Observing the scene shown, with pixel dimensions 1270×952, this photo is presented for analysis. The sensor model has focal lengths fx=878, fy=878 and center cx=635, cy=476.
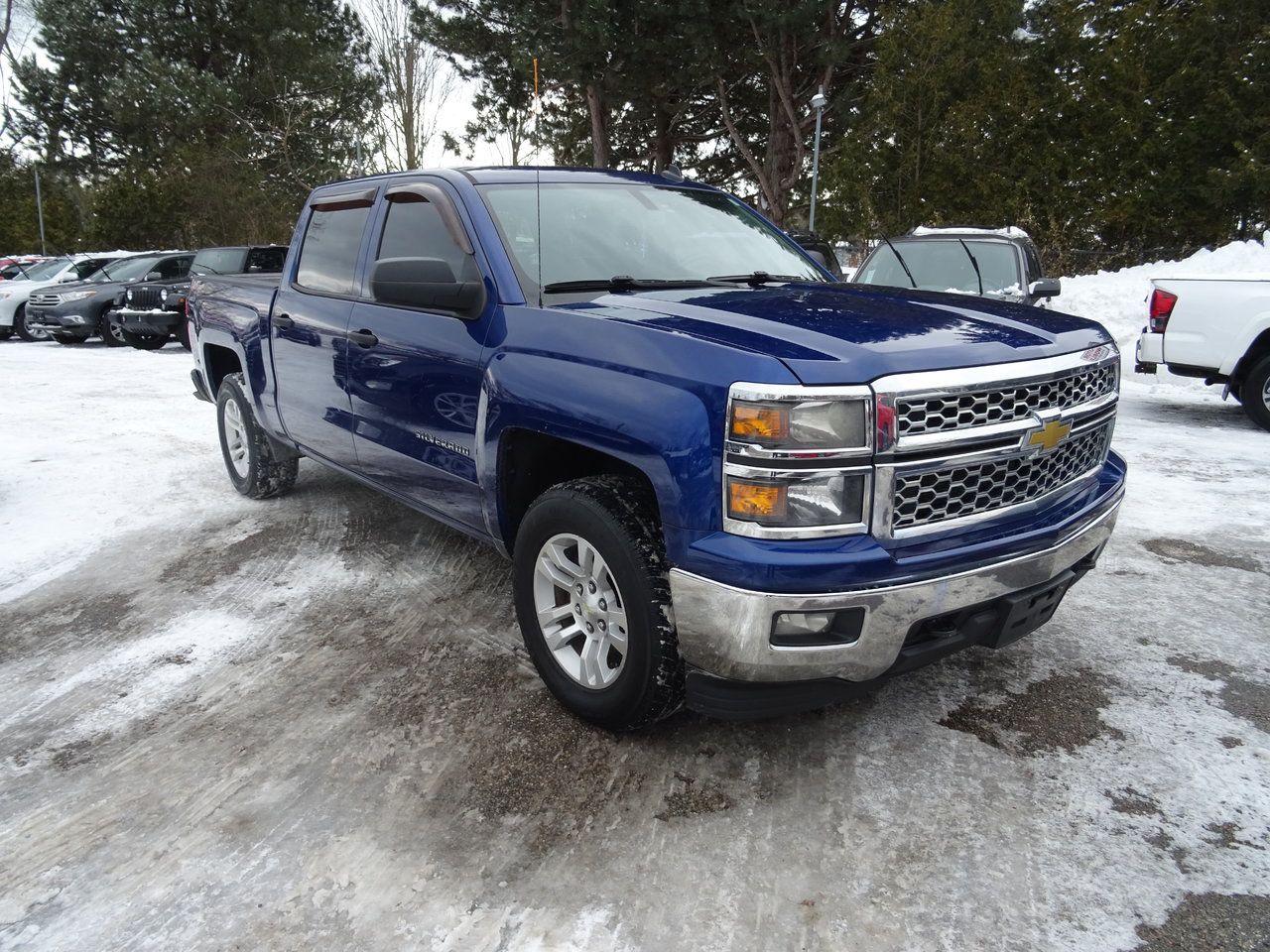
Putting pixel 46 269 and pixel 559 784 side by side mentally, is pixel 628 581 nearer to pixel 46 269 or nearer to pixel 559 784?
pixel 559 784

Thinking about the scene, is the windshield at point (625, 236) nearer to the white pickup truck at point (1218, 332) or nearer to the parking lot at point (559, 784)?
the parking lot at point (559, 784)

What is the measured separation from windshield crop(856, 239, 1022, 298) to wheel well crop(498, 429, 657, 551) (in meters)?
5.27

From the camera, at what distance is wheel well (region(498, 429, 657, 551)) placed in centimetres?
303

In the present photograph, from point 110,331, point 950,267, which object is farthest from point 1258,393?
point 110,331

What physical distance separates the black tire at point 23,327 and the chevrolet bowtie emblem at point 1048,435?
1945 centimetres

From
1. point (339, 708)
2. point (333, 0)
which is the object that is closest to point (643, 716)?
point (339, 708)

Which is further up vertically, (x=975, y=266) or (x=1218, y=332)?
(x=975, y=266)

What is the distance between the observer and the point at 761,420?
223 centimetres

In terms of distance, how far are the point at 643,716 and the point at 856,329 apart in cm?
132

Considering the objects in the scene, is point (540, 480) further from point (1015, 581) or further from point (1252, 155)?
point (1252, 155)

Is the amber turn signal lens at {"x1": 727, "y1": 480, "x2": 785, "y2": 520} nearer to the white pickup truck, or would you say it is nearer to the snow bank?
the white pickup truck

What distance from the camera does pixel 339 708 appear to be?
3.12 meters

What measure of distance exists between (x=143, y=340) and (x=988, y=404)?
53.8 feet

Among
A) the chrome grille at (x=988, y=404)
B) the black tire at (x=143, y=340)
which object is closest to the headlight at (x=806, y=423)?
the chrome grille at (x=988, y=404)
